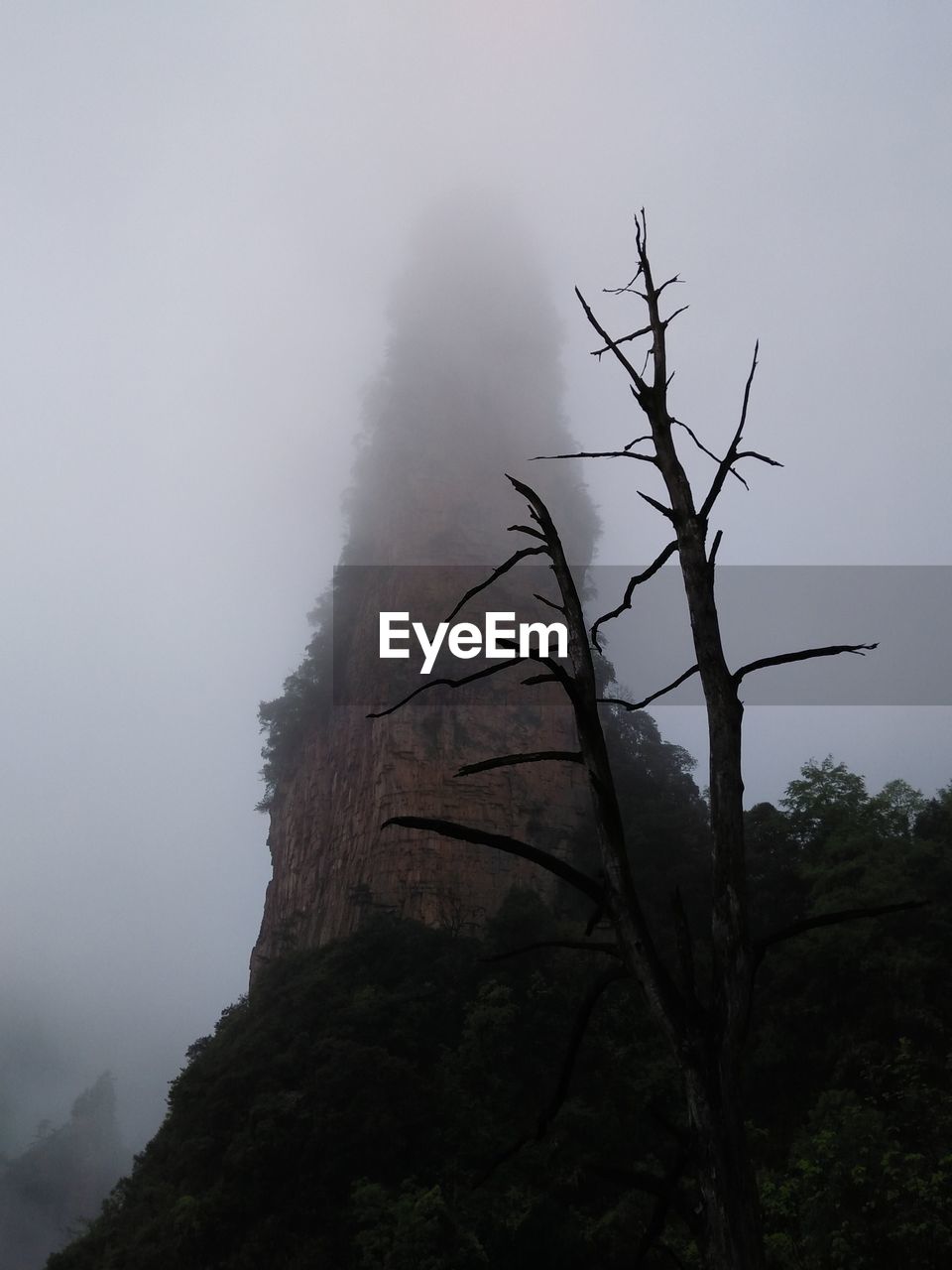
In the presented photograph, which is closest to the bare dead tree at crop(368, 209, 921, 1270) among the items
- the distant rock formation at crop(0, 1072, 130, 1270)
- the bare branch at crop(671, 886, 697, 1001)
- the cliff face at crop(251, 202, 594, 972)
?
the bare branch at crop(671, 886, 697, 1001)

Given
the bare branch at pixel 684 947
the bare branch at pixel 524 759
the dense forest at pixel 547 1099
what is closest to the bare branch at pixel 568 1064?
the bare branch at pixel 684 947

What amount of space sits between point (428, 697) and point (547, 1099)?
2624 cm

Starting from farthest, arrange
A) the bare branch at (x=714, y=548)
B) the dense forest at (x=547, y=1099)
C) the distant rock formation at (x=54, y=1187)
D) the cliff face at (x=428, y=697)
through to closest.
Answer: the distant rock formation at (x=54, y=1187) → the cliff face at (x=428, y=697) → the dense forest at (x=547, y=1099) → the bare branch at (x=714, y=548)

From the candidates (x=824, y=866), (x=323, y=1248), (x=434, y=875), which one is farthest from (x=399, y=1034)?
(x=824, y=866)

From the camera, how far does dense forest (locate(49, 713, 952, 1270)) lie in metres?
14.2

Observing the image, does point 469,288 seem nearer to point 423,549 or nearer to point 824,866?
point 423,549

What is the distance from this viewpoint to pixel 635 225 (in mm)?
3307

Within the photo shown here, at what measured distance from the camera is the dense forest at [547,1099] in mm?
14188

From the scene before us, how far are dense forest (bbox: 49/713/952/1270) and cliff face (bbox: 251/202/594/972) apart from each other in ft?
19.0

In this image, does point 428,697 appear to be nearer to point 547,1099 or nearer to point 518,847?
point 547,1099

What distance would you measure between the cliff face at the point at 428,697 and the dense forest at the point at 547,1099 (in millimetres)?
5790

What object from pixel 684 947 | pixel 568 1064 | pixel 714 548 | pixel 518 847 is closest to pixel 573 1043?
pixel 568 1064

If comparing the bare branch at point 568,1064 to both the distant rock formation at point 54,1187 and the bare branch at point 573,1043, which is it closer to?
the bare branch at point 573,1043

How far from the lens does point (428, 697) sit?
37750 millimetres
